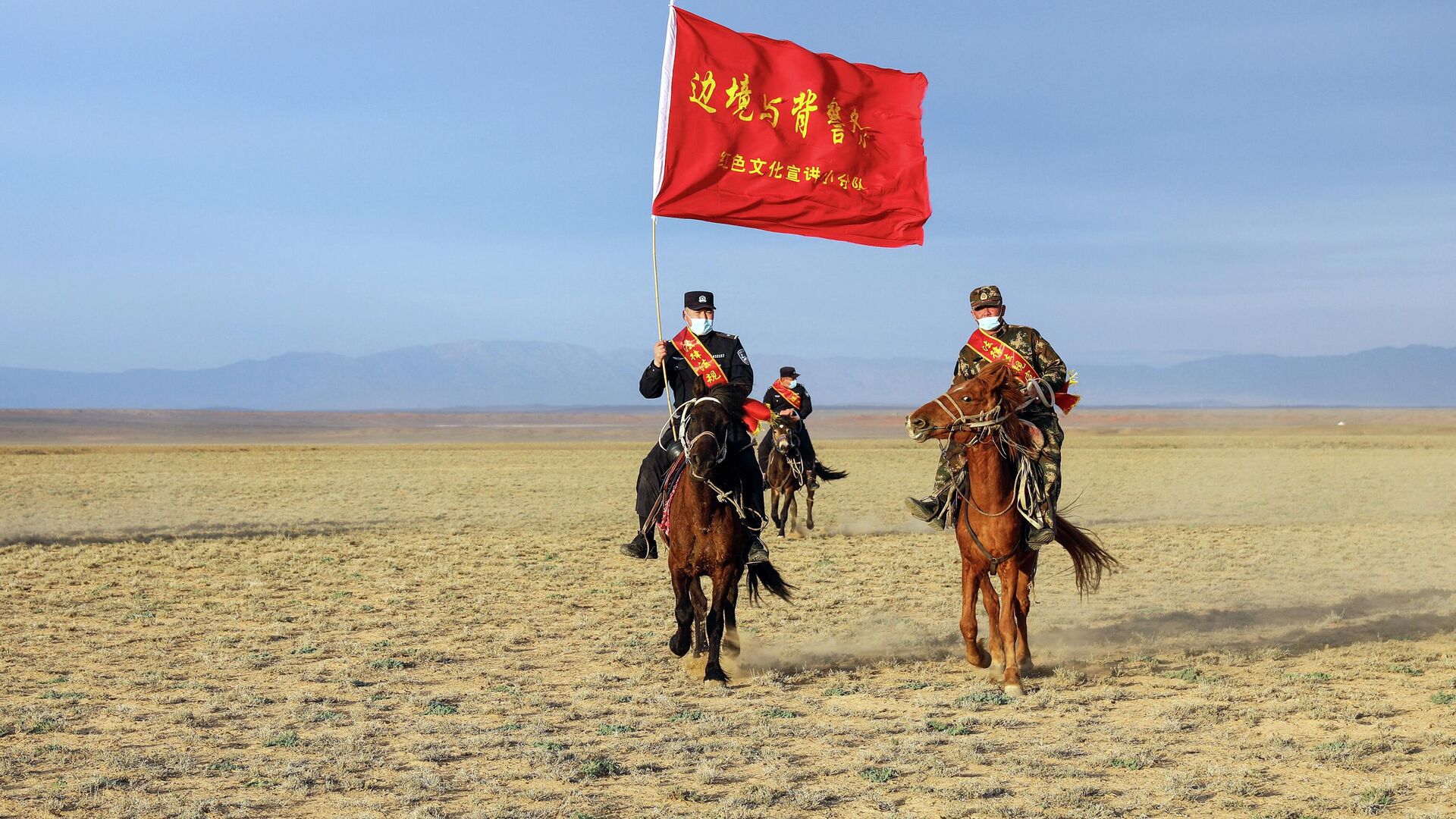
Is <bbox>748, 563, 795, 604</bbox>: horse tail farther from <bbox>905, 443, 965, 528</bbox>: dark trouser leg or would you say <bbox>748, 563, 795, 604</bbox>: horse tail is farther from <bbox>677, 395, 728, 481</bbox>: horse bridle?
<bbox>905, 443, 965, 528</bbox>: dark trouser leg

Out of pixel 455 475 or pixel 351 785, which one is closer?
pixel 351 785

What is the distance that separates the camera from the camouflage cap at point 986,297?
362 inches

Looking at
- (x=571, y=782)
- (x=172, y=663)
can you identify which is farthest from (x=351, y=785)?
(x=172, y=663)

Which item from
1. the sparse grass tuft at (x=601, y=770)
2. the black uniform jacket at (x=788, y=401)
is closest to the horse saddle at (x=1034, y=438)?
the sparse grass tuft at (x=601, y=770)

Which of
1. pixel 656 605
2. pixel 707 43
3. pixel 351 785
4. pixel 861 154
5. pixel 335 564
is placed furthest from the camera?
pixel 335 564

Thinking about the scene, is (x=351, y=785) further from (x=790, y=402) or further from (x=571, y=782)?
(x=790, y=402)

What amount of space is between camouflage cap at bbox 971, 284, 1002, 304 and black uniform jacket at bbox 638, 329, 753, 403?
1.74m

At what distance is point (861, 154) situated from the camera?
10680mm

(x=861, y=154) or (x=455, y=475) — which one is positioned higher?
(x=861, y=154)

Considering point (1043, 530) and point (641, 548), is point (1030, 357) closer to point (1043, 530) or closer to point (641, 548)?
point (1043, 530)

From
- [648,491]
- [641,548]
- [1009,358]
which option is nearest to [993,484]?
[1009,358]

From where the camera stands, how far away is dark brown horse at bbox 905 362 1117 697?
8.49m

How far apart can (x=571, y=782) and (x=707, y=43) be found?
601 centimetres

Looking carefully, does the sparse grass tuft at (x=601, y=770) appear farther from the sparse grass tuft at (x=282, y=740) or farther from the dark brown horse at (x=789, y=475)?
the dark brown horse at (x=789, y=475)
